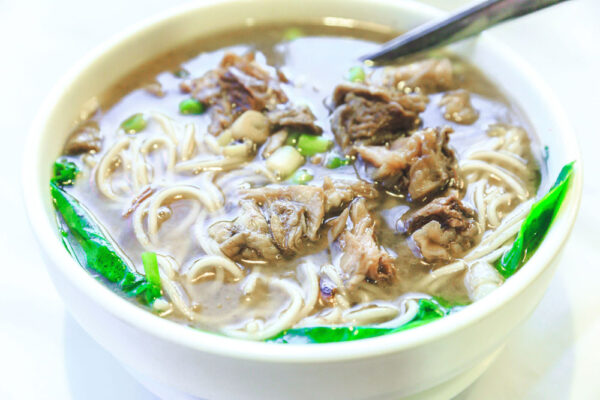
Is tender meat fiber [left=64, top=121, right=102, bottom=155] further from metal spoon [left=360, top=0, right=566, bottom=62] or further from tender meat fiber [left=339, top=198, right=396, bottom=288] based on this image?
metal spoon [left=360, top=0, right=566, bottom=62]

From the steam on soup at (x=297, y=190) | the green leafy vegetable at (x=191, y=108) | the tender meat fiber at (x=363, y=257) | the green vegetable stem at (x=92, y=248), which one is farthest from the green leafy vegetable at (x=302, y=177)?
the green vegetable stem at (x=92, y=248)

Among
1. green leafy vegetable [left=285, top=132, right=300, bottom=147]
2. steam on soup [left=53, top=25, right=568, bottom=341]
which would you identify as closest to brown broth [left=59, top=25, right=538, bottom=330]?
steam on soup [left=53, top=25, right=568, bottom=341]

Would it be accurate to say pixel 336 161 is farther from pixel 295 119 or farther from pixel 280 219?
Result: pixel 280 219

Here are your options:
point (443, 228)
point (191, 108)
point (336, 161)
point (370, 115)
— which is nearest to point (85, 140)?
point (191, 108)

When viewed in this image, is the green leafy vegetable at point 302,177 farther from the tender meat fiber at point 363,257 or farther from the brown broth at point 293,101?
the tender meat fiber at point 363,257

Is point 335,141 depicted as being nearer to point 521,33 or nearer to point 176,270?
point 176,270

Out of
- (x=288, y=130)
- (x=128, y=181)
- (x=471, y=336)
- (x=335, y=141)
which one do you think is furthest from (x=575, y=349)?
(x=128, y=181)
